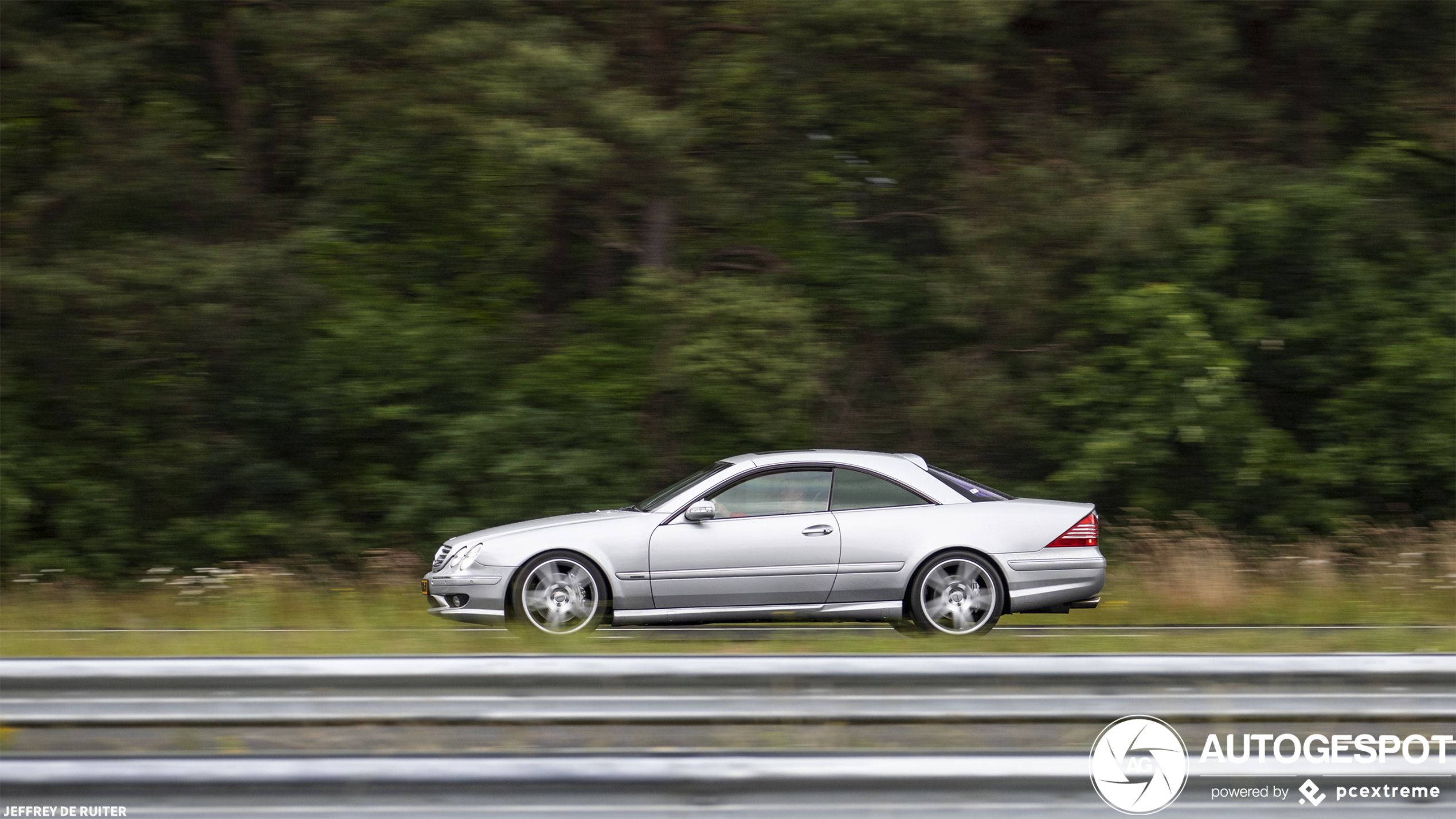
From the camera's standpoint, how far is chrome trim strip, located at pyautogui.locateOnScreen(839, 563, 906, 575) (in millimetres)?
8219

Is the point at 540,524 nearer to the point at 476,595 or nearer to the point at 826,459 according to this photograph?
the point at 476,595

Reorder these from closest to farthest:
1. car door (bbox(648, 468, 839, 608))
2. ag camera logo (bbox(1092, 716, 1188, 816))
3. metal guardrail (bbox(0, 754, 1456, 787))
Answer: metal guardrail (bbox(0, 754, 1456, 787)), ag camera logo (bbox(1092, 716, 1188, 816)), car door (bbox(648, 468, 839, 608))

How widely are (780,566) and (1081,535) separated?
2042 millimetres

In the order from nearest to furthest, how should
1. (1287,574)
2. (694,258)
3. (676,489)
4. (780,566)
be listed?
1. (780,566)
2. (676,489)
3. (1287,574)
4. (694,258)

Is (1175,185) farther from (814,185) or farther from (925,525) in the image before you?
(925,525)

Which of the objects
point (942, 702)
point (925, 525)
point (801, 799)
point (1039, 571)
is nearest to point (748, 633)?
point (925, 525)

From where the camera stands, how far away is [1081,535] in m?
8.39

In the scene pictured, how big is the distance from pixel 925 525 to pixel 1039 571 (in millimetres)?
811

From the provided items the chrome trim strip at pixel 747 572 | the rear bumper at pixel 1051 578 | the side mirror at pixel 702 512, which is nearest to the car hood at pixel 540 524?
the side mirror at pixel 702 512

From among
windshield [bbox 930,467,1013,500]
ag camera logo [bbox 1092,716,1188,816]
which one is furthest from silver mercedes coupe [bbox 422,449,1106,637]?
ag camera logo [bbox 1092,716,1188,816]

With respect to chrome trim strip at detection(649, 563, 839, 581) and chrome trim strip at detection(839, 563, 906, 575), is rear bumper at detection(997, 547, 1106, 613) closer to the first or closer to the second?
chrome trim strip at detection(839, 563, 906, 575)

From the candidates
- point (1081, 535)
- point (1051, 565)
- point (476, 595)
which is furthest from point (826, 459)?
point (476, 595)

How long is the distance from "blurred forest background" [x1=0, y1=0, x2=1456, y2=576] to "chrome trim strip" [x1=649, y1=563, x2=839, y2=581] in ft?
14.7

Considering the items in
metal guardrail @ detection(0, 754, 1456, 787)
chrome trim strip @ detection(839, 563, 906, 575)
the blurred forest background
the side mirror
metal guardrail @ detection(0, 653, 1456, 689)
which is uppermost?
the blurred forest background
